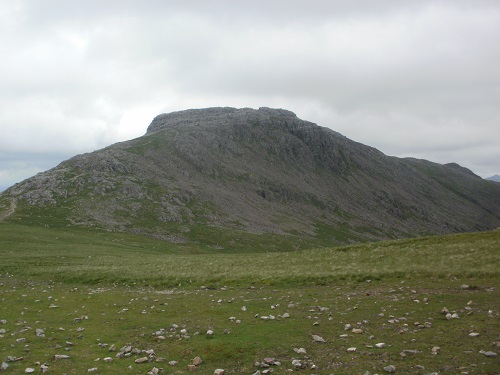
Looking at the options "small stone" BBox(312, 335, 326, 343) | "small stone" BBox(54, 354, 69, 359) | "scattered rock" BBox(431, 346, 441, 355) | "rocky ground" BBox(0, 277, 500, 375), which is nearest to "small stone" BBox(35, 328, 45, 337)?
"rocky ground" BBox(0, 277, 500, 375)

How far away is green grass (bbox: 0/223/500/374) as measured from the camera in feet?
45.4

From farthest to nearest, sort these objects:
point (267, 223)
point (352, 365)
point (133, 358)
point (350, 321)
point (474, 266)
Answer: point (267, 223)
point (474, 266)
point (350, 321)
point (133, 358)
point (352, 365)

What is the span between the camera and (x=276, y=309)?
2150 centimetres

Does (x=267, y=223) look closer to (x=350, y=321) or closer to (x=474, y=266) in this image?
(x=474, y=266)

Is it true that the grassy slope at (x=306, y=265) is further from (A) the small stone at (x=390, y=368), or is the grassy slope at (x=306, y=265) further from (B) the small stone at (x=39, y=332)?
(A) the small stone at (x=390, y=368)

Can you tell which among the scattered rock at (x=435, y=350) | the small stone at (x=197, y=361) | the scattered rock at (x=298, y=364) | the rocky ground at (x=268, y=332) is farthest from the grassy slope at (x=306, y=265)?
A: the small stone at (x=197, y=361)

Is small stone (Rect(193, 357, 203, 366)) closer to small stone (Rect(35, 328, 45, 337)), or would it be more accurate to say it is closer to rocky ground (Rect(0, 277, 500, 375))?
rocky ground (Rect(0, 277, 500, 375))

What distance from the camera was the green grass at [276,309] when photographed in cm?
1384

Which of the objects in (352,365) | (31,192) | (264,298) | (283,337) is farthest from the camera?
(31,192)

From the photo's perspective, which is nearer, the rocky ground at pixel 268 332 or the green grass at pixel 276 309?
the rocky ground at pixel 268 332

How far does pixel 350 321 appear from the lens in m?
18.0

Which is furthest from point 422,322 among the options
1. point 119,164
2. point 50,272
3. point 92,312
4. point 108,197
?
point 119,164

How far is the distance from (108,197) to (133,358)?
123 metres

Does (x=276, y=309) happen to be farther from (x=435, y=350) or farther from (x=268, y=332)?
(x=435, y=350)
